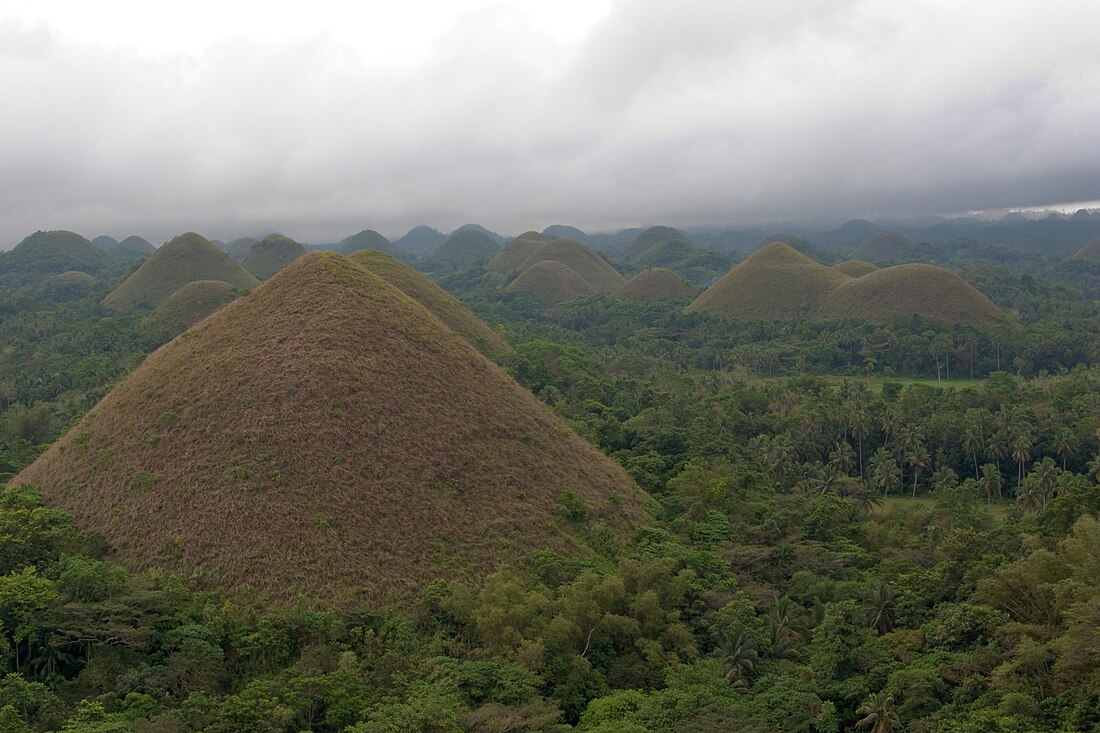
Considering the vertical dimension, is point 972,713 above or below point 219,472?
below

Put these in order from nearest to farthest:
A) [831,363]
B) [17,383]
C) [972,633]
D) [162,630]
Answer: [972,633]
[162,630]
[17,383]
[831,363]

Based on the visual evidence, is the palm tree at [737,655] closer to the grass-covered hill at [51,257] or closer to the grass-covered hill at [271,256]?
the grass-covered hill at [271,256]

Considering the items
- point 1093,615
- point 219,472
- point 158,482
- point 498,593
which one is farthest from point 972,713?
point 158,482

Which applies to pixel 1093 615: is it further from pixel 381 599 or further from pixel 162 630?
pixel 162 630

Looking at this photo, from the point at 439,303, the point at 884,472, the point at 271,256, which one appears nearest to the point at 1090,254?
the point at 884,472

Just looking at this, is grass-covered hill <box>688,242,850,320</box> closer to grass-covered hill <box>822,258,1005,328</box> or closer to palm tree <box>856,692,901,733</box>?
grass-covered hill <box>822,258,1005,328</box>

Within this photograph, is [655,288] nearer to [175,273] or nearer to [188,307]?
[188,307]

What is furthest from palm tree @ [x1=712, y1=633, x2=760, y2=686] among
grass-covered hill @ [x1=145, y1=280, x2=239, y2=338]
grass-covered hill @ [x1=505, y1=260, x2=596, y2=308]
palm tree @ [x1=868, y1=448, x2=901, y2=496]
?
grass-covered hill @ [x1=505, y1=260, x2=596, y2=308]
